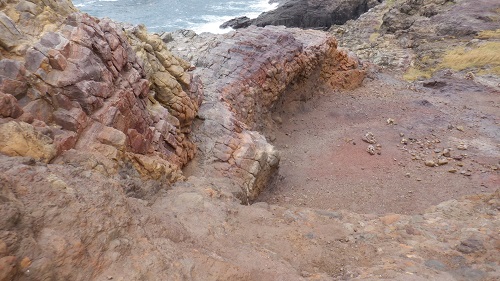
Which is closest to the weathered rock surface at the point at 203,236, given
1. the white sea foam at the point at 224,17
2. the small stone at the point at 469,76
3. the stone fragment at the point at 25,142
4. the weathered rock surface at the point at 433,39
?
the stone fragment at the point at 25,142

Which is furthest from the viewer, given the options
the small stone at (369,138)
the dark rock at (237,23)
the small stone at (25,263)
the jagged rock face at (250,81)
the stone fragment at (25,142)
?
the dark rock at (237,23)

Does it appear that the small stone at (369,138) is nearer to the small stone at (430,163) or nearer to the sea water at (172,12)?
the small stone at (430,163)

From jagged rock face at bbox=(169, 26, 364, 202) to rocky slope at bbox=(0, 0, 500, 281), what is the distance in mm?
131

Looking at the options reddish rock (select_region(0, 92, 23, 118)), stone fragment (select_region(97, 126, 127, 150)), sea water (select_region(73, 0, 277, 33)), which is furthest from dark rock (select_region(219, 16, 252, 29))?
reddish rock (select_region(0, 92, 23, 118))

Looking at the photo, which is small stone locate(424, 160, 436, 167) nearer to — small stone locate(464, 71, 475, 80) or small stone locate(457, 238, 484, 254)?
small stone locate(457, 238, 484, 254)

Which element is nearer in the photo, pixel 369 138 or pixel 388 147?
pixel 388 147

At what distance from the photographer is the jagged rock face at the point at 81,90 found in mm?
8469

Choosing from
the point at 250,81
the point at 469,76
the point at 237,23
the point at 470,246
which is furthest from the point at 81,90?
the point at 237,23

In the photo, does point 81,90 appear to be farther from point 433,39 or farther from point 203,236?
point 433,39

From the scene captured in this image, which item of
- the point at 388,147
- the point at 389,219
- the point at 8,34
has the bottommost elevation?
the point at 388,147

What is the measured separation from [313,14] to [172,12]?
22738 mm

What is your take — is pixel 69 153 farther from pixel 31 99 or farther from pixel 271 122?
pixel 271 122

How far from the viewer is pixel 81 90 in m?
9.55

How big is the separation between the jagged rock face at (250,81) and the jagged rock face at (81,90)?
82.0 inches
